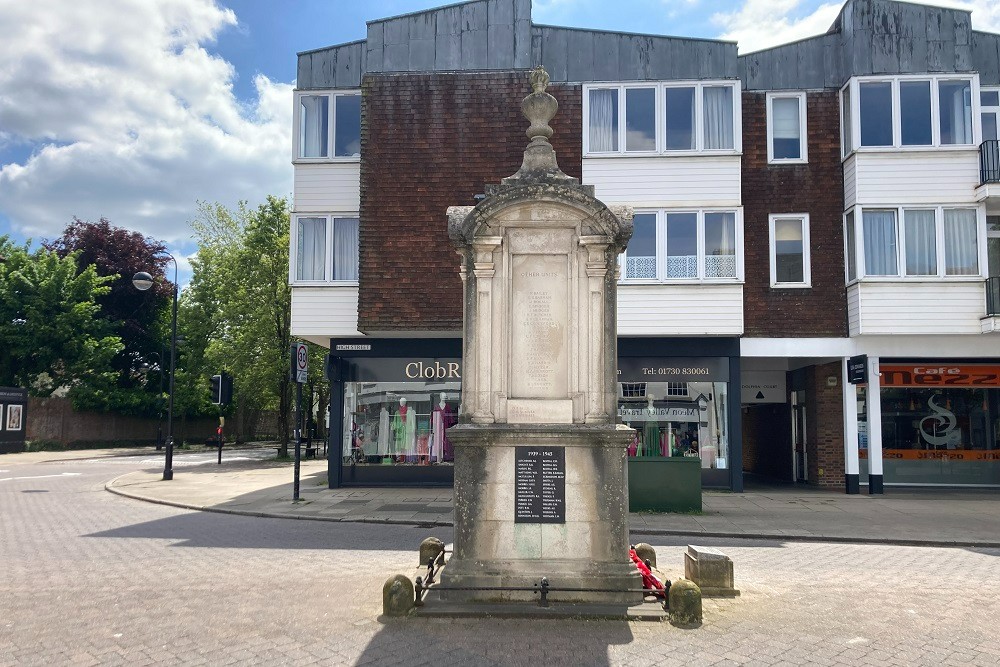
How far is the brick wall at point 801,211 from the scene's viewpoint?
60.8ft

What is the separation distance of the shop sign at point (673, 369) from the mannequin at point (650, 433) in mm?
687

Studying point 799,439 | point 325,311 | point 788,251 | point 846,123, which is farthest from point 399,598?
point 799,439

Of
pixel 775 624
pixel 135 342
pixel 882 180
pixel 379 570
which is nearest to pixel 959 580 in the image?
pixel 775 624

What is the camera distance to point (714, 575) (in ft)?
26.5

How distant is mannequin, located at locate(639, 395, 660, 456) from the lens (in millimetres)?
19297

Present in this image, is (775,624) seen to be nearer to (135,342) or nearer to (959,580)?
(959,580)

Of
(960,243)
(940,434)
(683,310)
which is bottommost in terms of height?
(940,434)

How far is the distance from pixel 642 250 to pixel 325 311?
7824 mm

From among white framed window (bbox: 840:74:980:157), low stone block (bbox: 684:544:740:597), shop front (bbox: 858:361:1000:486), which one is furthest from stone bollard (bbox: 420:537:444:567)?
shop front (bbox: 858:361:1000:486)

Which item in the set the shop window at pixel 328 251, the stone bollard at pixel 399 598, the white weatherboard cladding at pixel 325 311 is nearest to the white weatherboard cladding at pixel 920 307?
the white weatherboard cladding at pixel 325 311

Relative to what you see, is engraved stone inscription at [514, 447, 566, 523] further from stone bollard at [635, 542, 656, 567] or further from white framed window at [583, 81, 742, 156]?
white framed window at [583, 81, 742, 156]

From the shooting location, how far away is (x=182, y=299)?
149 feet

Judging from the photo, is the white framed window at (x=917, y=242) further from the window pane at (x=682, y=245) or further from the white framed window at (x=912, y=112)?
the window pane at (x=682, y=245)

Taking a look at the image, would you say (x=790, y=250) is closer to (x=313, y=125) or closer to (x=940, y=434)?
(x=940, y=434)
